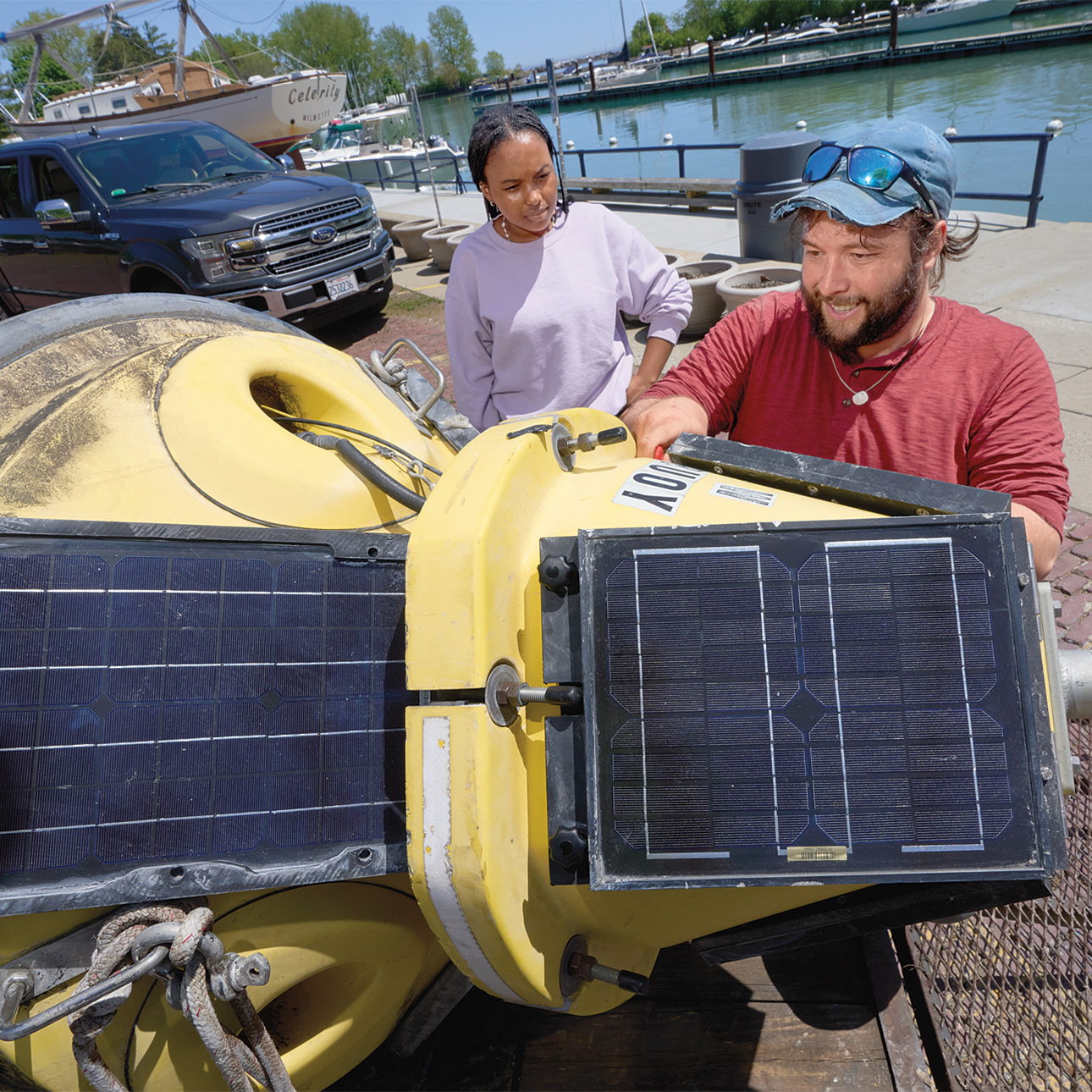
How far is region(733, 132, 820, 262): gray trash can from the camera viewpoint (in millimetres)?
7613

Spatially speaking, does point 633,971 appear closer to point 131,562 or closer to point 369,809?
point 369,809

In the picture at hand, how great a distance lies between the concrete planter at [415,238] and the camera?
11.9 m

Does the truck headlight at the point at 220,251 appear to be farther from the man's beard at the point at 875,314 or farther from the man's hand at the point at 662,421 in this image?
the man's beard at the point at 875,314

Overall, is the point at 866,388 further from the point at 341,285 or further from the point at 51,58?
the point at 51,58

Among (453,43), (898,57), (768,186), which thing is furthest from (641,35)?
(768,186)

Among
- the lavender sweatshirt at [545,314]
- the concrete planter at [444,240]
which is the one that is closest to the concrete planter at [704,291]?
the lavender sweatshirt at [545,314]

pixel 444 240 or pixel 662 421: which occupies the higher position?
pixel 662 421

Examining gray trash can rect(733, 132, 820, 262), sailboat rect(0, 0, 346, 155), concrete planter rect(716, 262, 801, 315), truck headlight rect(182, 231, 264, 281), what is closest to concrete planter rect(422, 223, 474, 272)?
truck headlight rect(182, 231, 264, 281)

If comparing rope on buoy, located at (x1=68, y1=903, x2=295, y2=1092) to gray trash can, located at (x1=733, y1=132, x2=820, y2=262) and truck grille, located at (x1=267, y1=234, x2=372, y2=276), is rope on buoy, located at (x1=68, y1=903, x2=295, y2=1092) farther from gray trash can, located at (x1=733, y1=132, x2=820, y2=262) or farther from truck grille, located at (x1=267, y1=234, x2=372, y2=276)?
gray trash can, located at (x1=733, y1=132, x2=820, y2=262)

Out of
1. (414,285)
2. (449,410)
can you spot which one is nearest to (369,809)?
(449,410)

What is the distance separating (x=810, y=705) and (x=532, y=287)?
179cm

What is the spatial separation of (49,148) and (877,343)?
899 cm

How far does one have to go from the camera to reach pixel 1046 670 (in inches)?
49.4

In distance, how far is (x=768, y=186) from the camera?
7930 millimetres
